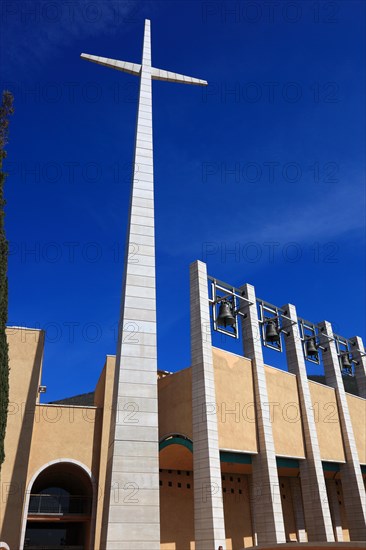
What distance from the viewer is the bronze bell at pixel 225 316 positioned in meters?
25.0

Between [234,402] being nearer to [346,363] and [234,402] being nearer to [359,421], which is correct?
[346,363]

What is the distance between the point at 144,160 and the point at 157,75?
5041 mm

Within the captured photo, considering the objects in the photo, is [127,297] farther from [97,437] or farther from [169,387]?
[97,437]

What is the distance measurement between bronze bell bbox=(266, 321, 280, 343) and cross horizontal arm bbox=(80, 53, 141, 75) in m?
16.5

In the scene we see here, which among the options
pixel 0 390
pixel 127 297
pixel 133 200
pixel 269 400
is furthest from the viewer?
pixel 269 400

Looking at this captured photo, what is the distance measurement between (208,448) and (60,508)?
10.8 meters

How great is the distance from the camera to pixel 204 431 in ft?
71.8

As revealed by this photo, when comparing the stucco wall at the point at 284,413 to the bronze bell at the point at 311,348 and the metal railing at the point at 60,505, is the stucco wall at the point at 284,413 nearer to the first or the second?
the bronze bell at the point at 311,348

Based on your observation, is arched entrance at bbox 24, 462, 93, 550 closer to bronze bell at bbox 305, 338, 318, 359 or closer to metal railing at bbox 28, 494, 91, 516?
metal railing at bbox 28, 494, 91, 516

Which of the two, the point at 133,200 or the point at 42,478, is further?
the point at 42,478

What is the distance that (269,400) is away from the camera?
26.9 meters

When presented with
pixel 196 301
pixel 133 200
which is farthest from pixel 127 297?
pixel 196 301

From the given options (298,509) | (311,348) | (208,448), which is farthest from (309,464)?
(208,448)

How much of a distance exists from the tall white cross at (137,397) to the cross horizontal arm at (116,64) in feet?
11.2
